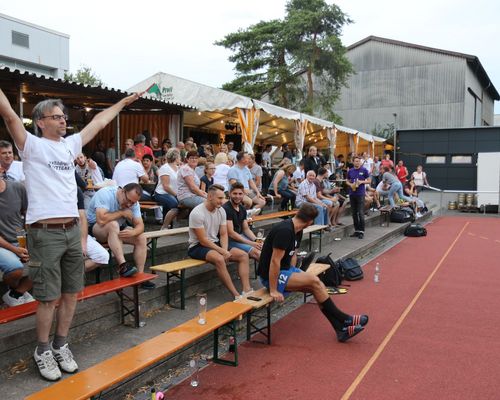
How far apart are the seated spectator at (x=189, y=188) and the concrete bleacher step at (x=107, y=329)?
777mm

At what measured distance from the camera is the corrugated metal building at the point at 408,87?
105ft

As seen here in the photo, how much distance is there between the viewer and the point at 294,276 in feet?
15.6

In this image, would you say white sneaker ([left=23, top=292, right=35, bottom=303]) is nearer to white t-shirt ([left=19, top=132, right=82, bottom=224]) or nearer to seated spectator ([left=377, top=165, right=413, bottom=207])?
white t-shirt ([left=19, top=132, right=82, bottom=224])

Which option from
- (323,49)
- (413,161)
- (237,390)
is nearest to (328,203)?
(237,390)

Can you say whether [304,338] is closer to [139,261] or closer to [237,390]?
[237,390]

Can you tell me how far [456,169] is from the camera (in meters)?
25.0

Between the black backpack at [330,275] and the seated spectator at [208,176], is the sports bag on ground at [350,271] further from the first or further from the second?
the seated spectator at [208,176]

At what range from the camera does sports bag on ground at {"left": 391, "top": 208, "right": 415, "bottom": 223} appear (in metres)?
13.5

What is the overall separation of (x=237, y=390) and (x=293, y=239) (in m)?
1.63

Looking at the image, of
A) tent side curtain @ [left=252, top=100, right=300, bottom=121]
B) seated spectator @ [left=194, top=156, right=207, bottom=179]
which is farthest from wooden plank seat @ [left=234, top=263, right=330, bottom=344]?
tent side curtain @ [left=252, top=100, right=300, bottom=121]

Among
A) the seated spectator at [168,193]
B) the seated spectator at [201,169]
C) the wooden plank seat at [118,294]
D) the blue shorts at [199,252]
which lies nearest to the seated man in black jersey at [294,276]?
the blue shorts at [199,252]

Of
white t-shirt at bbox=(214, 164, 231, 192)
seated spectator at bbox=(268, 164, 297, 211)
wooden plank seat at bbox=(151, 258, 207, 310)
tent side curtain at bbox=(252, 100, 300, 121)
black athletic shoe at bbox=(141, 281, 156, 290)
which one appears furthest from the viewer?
tent side curtain at bbox=(252, 100, 300, 121)

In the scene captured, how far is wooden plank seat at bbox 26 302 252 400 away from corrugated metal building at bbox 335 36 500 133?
1240 inches

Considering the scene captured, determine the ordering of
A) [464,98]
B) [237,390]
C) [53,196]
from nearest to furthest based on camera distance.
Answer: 1. [53,196]
2. [237,390]
3. [464,98]
